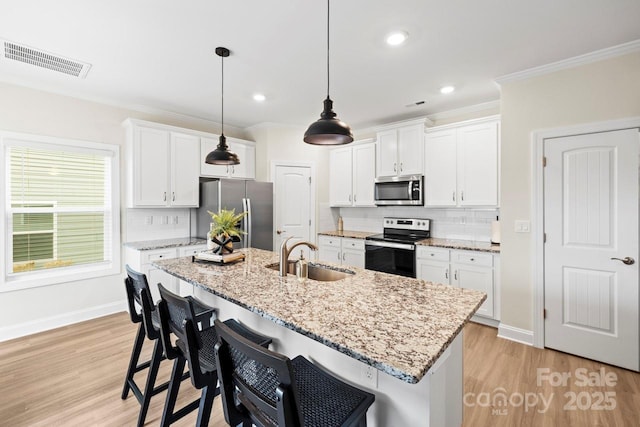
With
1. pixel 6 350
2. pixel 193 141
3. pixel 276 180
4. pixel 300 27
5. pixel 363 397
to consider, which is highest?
pixel 300 27

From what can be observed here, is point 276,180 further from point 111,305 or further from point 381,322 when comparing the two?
point 381,322

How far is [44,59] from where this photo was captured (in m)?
2.64

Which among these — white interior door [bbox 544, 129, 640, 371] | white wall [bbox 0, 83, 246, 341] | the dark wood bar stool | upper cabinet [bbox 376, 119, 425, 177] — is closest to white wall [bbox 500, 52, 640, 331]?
white interior door [bbox 544, 129, 640, 371]

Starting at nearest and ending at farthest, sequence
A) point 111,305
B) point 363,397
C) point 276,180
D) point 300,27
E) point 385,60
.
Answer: point 363,397 < point 300,27 < point 385,60 < point 111,305 < point 276,180

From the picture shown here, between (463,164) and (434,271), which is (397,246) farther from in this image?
(463,164)

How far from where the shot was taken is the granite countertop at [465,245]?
10.9ft

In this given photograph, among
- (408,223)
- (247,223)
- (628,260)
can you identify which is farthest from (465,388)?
(247,223)

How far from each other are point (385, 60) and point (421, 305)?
7.22 ft

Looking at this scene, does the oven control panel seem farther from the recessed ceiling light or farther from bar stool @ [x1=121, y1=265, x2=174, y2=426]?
bar stool @ [x1=121, y1=265, x2=174, y2=426]

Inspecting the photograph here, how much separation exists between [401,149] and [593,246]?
2.39 meters

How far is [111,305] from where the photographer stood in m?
3.74

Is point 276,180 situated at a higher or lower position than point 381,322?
higher

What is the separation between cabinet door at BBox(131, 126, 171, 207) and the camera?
3.68 m

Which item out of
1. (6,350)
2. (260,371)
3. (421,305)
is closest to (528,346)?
(421,305)
